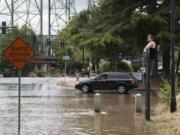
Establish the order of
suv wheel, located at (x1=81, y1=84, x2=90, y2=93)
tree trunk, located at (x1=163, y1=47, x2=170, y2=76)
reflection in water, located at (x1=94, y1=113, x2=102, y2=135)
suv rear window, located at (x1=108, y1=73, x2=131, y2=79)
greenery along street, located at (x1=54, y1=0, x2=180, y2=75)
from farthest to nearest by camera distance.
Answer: tree trunk, located at (x1=163, y1=47, x2=170, y2=76) → greenery along street, located at (x1=54, y1=0, x2=180, y2=75) → suv wheel, located at (x1=81, y1=84, x2=90, y2=93) → suv rear window, located at (x1=108, y1=73, x2=131, y2=79) → reflection in water, located at (x1=94, y1=113, x2=102, y2=135)

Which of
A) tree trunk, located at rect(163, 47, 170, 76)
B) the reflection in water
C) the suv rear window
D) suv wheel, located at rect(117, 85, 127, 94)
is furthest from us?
tree trunk, located at rect(163, 47, 170, 76)

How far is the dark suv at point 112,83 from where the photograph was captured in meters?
40.6

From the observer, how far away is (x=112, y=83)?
40.8 metres

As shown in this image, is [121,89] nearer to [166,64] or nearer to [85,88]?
[85,88]

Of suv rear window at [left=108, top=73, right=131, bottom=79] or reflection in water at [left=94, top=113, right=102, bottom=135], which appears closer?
reflection in water at [left=94, top=113, right=102, bottom=135]

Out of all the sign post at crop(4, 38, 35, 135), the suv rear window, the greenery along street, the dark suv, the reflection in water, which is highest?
the greenery along street

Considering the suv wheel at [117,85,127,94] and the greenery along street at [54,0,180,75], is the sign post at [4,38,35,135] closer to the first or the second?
the suv wheel at [117,85,127,94]

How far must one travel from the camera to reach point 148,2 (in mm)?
50469

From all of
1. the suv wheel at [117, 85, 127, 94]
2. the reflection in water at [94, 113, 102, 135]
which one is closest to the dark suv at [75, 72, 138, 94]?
the suv wheel at [117, 85, 127, 94]

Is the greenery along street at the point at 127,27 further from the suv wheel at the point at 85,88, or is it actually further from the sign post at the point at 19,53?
the sign post at the point at 19,53

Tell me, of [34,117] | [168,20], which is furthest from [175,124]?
[168,20]

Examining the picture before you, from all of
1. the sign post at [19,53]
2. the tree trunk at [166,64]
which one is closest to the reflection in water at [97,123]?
the sign post at [19,53]

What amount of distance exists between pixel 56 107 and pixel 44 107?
1.86ft

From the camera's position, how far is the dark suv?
40.6 meters
